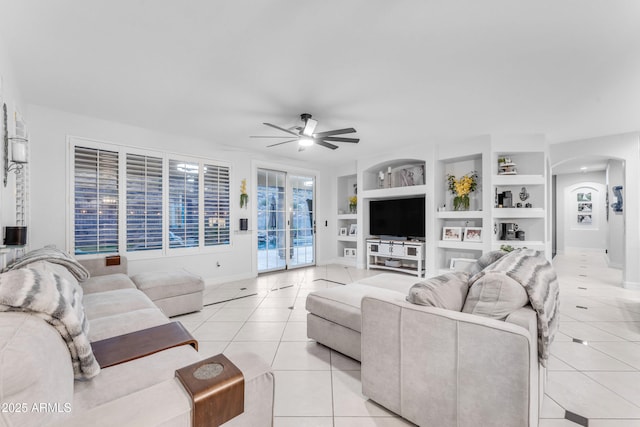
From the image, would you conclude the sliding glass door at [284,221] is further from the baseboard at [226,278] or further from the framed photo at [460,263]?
the framed photo at [460,263]

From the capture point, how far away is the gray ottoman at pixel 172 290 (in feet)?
9.83

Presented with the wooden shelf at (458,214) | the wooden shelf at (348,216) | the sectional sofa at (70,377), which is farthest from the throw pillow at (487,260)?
the wooden shelf at (348,216)

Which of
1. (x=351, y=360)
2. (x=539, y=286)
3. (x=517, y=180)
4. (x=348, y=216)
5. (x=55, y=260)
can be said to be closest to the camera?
(x=539, y=286)

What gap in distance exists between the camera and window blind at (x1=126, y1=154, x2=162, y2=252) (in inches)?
150

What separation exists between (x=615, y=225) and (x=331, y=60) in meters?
7.99

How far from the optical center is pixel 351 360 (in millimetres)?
2232

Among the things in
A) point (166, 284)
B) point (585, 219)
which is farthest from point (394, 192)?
point (585, 219)

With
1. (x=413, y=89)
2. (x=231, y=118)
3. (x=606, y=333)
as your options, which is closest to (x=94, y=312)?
(x=231, y=118)

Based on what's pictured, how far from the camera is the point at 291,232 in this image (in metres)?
5.98

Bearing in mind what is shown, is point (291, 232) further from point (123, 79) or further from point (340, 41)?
point (340, 41)

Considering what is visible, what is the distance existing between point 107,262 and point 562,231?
1135cm

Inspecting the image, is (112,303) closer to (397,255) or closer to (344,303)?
(344,303)

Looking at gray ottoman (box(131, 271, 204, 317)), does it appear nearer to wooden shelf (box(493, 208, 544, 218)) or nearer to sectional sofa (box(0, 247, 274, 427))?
sectional sofa (box(0, 247, 274, 427))

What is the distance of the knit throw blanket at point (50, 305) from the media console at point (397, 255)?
4.91 metres
